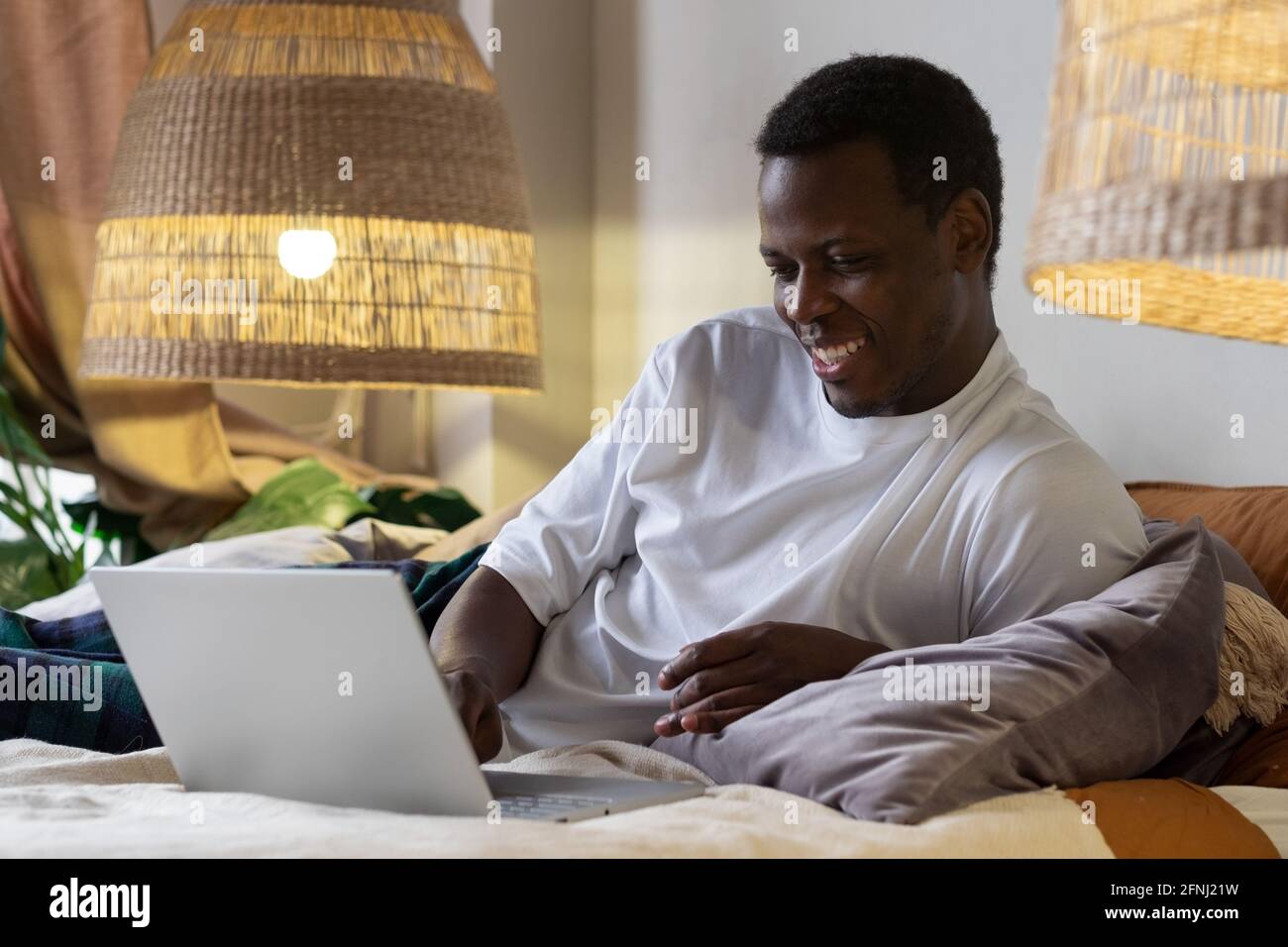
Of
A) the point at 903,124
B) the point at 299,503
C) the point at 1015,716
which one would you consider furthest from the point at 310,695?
the point at 299,503

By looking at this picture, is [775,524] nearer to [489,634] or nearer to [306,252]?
[489,634]

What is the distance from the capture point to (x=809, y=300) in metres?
1.42

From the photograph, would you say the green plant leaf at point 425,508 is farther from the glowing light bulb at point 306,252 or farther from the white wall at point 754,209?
the glowing light bulb at point 306,252

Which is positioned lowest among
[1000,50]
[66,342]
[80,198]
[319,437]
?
[319,437]

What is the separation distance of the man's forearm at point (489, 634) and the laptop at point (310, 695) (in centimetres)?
30

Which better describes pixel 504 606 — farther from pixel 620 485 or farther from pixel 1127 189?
pixel 1127 189

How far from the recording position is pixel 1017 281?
210 cm

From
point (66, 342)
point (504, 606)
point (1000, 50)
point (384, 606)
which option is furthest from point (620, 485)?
point (66, 342)

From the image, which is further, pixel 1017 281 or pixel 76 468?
pixel 76 468

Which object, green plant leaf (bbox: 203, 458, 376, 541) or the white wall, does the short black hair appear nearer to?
the white wall

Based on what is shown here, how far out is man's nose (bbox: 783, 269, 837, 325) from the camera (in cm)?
142

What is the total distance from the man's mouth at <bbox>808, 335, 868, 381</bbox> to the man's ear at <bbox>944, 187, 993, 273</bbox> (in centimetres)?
13
